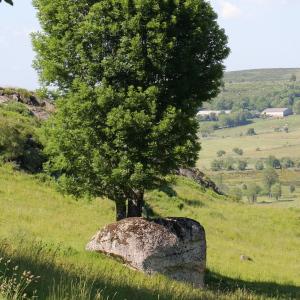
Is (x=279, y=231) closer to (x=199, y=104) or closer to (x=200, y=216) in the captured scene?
(x=200, y=216)

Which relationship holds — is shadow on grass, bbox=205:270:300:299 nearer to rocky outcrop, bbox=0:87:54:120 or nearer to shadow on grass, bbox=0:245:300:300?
shadow on grass, bbox=0:245:300:300

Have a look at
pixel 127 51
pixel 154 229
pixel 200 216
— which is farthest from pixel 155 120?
pixel 200 216

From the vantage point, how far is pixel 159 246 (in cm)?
2044

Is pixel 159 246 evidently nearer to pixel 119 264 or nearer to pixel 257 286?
pixel 119 264

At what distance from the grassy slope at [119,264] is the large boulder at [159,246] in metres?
0.75

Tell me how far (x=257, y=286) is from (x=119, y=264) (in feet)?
27.2

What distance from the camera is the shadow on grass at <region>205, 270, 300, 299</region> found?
75.5 feet

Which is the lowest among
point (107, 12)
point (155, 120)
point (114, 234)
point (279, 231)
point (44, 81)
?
point (279, 231)

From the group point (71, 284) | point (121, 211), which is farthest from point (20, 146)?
point (71, 284)

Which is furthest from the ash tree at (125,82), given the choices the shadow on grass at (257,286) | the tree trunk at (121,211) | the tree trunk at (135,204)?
the shadow on grass at (257,286)

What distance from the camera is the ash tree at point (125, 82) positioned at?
2003 centimetres

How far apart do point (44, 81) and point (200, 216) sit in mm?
25050

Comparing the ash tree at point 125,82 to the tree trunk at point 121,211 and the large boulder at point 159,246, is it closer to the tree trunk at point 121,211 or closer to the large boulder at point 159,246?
the tree trunk at point 121,211

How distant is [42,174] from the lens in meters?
39.8
